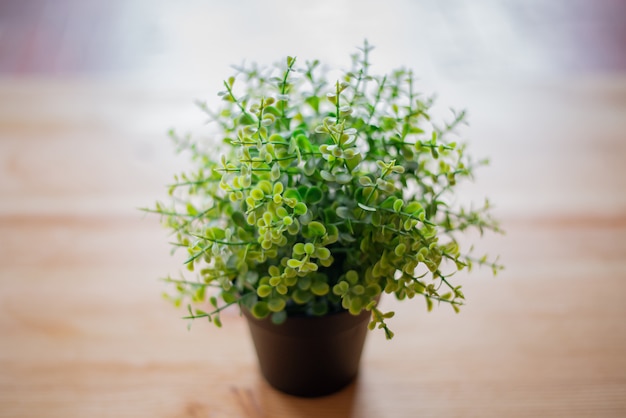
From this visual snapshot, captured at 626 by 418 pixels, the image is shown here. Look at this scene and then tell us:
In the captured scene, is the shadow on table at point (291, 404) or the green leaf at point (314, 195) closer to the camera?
the green leaf at point (314, 195)

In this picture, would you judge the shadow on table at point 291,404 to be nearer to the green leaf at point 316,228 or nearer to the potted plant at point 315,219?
the potted plant at point 315,219

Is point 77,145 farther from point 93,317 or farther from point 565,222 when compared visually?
point 565,222

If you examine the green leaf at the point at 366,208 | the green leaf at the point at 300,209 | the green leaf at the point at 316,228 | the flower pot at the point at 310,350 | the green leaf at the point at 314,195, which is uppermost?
the green leaf at the point at 314,195

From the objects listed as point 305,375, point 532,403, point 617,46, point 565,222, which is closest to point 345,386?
point 305,375

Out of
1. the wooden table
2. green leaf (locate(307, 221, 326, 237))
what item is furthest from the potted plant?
the wooden table

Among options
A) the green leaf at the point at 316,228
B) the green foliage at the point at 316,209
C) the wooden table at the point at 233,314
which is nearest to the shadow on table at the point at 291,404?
the wooden table at the point at 233,314

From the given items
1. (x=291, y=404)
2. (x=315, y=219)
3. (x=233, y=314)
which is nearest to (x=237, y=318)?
(x=233, y=314)
